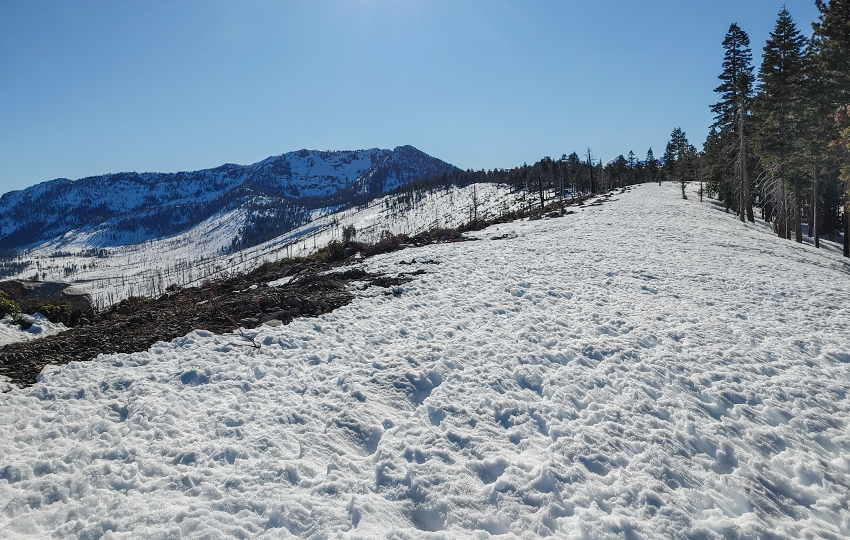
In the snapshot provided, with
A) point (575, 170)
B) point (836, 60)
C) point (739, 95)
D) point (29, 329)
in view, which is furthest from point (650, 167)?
point (29, 329)

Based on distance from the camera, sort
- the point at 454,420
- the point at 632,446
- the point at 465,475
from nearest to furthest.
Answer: the point at 465,475 < the point at 632,446 < the point at 454,420

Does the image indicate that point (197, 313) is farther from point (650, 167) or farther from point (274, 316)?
point (650, 167)

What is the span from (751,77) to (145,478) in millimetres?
55012

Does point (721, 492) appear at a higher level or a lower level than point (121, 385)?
lower

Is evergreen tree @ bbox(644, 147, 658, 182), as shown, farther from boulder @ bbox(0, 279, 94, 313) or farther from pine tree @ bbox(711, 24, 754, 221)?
boulder @ bbox(0, 279, 94, 313)

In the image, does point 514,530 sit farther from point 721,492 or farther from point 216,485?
point 216,485

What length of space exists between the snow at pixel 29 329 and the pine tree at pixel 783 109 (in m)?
42.5

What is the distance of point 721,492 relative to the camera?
17.6 ft

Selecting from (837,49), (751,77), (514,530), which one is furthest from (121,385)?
(751,77)

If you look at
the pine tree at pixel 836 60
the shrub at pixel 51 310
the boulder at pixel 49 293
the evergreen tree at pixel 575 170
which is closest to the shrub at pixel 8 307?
the shrub at pixel 51 310

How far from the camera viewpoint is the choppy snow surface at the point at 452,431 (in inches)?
189

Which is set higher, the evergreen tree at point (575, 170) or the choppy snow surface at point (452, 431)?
the evergreen tree at point (575, 170)

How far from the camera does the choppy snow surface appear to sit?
15.7 feet

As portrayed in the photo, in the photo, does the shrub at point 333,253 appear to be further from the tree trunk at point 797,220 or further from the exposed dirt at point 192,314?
the tree trunk at point 797,220
